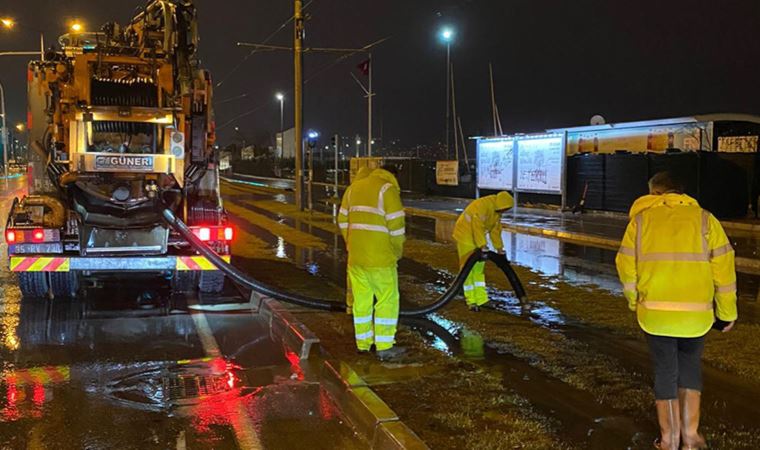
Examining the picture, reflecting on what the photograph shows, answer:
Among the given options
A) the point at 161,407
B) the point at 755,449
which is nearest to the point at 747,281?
the point at 755,449

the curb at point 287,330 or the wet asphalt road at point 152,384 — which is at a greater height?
the curb at point 287,330

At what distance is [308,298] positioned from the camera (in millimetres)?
8180

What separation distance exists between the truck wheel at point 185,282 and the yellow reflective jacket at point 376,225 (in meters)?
4.06

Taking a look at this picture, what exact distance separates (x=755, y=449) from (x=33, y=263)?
7.67 meters

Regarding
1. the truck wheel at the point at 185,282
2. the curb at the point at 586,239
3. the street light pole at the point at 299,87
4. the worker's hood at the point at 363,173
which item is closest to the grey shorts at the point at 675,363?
the worker's hood at the point at 363,173

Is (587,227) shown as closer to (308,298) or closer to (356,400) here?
(308,298)

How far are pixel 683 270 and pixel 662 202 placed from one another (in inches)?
16.5

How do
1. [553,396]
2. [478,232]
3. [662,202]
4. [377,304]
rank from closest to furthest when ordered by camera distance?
[662,202] < [553,396] < [377,304] < [478,232]

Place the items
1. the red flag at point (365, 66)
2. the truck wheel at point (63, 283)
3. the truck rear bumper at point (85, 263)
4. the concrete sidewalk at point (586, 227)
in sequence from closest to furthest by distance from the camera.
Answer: the truck rear bumper at point (85, 263), the truck wheel at point (63, 283), the concrete sidewalk at point (586, 227), the red flag at point (365, 66)

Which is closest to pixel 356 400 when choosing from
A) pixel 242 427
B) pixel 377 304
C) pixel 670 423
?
pixel 242 427

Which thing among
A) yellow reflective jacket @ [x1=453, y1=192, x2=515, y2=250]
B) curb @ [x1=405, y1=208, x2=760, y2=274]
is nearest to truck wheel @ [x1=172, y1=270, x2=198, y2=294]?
yellow reflective jacket @ [x1=453, y1=192, x2=515, y2=250]

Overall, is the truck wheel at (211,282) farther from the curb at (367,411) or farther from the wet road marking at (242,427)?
the curb at (367,411)

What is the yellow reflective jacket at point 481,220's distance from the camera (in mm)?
8055

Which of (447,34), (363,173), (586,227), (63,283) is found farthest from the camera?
(447,34)
